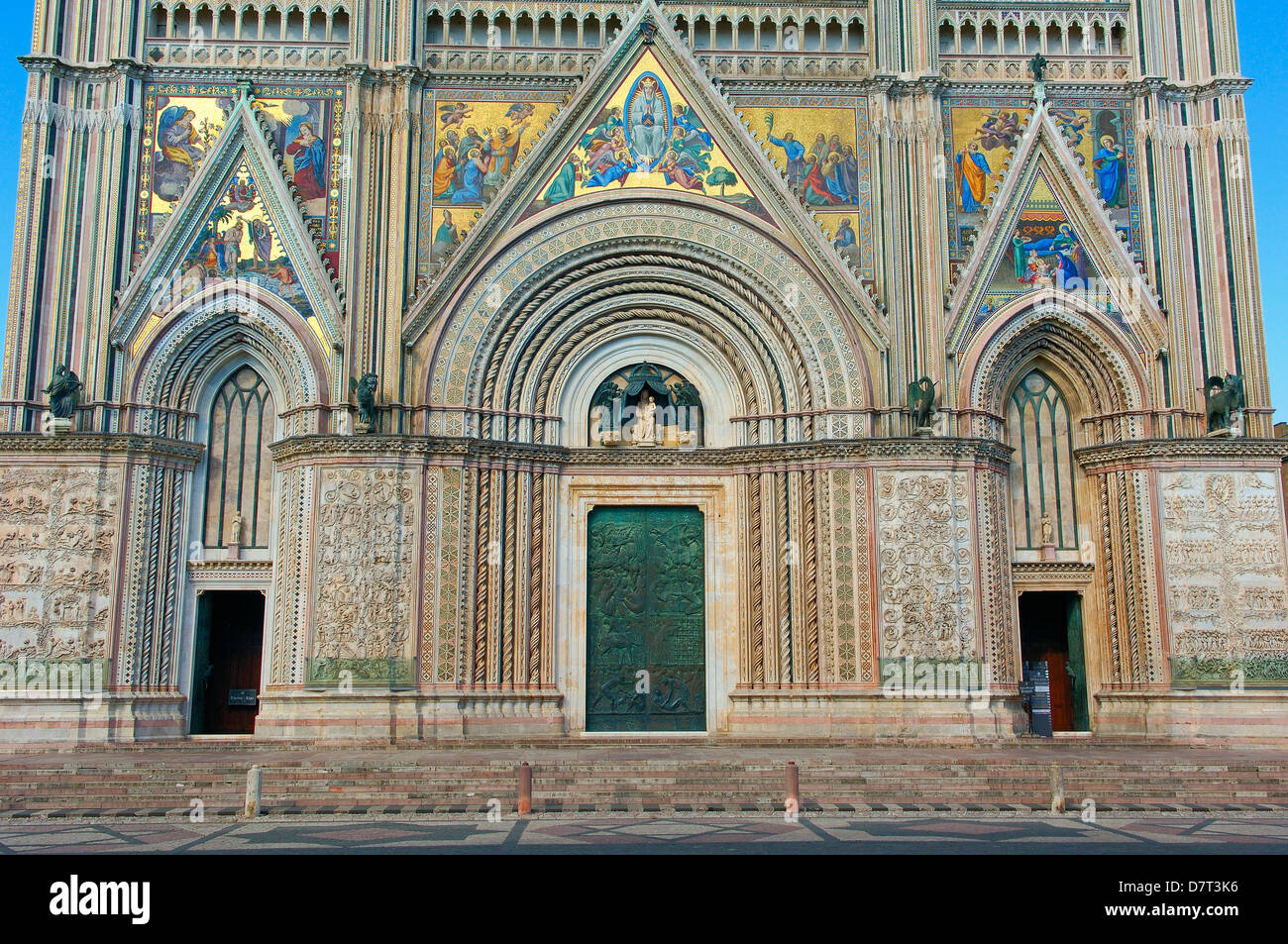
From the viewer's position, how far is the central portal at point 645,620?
23812 millimetres

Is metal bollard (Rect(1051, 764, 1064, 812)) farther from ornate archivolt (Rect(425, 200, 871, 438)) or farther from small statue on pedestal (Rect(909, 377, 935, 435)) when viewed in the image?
ornate archivolt (Rect(425, 200, 871, 438))

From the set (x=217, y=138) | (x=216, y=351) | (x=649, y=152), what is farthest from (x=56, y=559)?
(x=649, y=152)

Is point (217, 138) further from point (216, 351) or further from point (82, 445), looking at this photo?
point (82, 445)

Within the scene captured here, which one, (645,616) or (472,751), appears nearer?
(472,751)

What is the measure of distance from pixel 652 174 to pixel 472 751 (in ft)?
38.8

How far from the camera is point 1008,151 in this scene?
972 inches

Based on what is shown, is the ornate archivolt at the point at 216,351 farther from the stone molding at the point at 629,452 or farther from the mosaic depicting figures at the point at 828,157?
the mosaic depicting figures at the point at 828,157

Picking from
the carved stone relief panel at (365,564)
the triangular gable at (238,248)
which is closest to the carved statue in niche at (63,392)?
the triangular gable at (238,248)

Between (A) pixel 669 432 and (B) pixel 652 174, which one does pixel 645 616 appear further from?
(B) pixel 652 174

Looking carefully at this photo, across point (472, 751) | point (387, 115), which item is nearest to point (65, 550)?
point (472, 751)

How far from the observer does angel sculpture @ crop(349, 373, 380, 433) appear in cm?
2245

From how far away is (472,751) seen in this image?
779 inches

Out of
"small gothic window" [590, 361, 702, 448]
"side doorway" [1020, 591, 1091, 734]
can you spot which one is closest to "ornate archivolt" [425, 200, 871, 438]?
"small gothic window" [590, 361, 702, 448]

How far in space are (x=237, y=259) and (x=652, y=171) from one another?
8251mm
